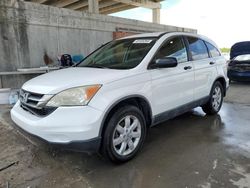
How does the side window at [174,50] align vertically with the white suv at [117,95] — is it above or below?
above

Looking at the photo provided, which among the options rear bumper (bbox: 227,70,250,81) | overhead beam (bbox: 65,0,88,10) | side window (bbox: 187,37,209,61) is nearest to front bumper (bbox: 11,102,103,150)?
side window (bbox: 187,37,209,61)

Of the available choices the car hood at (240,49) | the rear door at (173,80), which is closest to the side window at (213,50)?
the rear door at (173,80)

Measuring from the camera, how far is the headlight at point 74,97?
99.9 inches

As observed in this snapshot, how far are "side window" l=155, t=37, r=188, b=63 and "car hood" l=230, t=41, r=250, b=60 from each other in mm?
7782

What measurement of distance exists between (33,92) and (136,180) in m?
1.55

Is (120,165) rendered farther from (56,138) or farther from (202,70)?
(202,70)

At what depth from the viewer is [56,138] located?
2.53 meters

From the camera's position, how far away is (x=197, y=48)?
4375 millimetres

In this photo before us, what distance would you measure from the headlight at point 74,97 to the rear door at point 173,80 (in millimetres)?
1019

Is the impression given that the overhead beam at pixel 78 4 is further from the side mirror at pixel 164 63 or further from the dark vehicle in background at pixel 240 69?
the side mirror at pixel 164 63

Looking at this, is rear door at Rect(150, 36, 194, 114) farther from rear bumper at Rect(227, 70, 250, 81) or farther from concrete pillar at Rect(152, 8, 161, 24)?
concrete pillar at Rect(152, 8, 161, 24)

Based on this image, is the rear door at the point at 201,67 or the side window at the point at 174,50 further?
the rear door at the point at 201,67

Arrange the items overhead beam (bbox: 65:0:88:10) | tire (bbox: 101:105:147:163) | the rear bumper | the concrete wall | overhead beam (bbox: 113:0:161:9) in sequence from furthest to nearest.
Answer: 1. overhead beam (bbox: 65:0:88:10)
2. overhead beam (bbox: 113:0:161:9)
3. the rear bumper
4. the concrete wall
5. tire (bbox: 101:105:147:163)

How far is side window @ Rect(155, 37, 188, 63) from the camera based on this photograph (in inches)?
139
